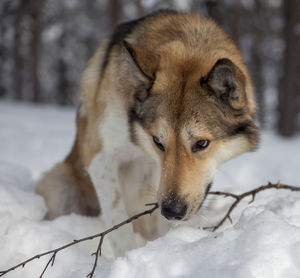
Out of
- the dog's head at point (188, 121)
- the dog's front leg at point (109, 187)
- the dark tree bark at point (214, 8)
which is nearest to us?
the dog's head at point (188, 121)

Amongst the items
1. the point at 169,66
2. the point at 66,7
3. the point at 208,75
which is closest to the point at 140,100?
the point at 169,66

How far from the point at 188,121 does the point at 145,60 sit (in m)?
0.55

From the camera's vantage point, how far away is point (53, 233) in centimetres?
265

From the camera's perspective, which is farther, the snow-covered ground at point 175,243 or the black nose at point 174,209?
the black nose at point 174,209

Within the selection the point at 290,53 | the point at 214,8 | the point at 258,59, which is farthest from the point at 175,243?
the point at 258,59

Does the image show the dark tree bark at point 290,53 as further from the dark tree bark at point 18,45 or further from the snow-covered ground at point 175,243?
the dark tree bark at point 18,45

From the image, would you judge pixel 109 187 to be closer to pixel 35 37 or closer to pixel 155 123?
pixel 155 123

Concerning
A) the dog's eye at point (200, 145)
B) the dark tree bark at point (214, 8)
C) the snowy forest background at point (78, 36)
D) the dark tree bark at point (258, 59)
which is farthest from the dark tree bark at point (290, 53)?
the dog's eye at point (200, 145)

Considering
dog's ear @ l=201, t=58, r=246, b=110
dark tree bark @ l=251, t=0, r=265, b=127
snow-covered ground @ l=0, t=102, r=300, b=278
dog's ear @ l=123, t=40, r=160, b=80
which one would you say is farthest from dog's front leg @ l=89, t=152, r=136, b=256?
dark tree bark @ l=251, t=0, r=265, b=127

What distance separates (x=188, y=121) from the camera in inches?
95.5

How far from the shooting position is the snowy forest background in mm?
17078

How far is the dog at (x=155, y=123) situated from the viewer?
2414 mm

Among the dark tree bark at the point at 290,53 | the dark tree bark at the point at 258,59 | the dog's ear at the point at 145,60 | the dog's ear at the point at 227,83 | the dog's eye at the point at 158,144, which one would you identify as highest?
the dog's ear at the point at 145,60

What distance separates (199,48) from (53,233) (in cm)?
169
